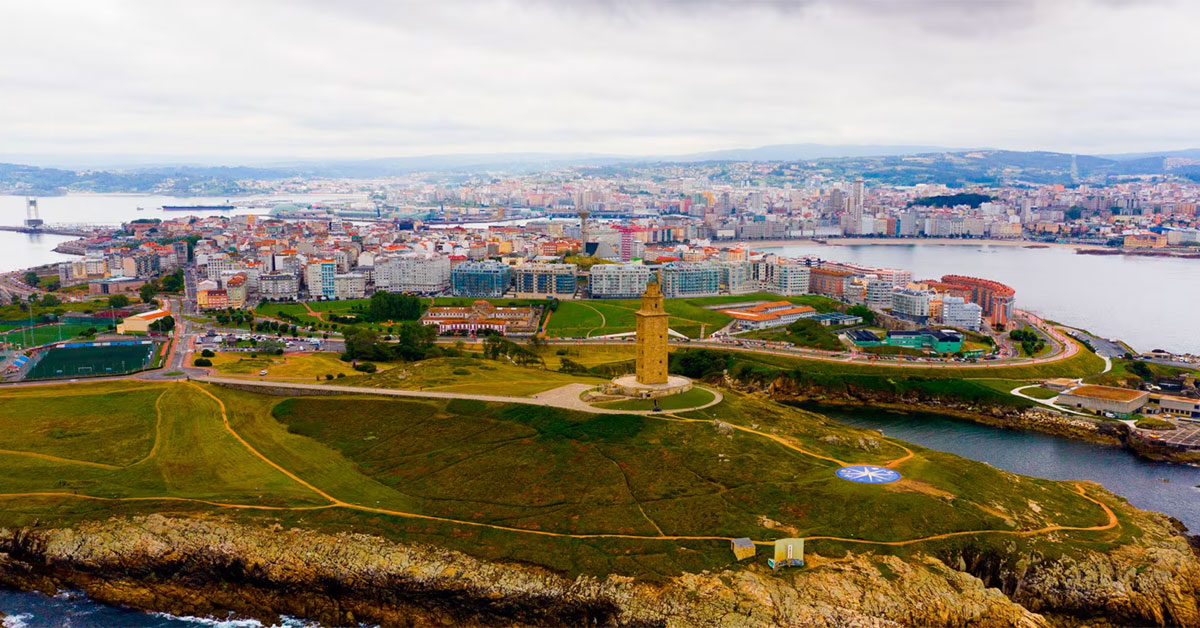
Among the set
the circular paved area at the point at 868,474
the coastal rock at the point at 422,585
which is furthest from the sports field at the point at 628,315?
the coastal rock at the point at 422,585

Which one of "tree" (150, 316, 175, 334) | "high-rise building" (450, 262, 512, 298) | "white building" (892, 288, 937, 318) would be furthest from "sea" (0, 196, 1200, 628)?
"high-rise building" (450, 262, 512, 298)

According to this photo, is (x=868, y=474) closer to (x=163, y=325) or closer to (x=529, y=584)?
(x=529, y=584)

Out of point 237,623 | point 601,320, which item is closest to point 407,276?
point 601,320

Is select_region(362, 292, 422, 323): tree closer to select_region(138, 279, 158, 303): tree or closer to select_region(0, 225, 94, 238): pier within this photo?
select_region(138, 279, 158, 303): tree

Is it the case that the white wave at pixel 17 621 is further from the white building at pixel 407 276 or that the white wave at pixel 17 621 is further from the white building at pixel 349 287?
the white building at pixel 407 276

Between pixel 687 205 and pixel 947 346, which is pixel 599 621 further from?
pixel 687 205

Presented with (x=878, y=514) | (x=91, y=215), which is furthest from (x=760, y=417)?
(x=91, y=215)
